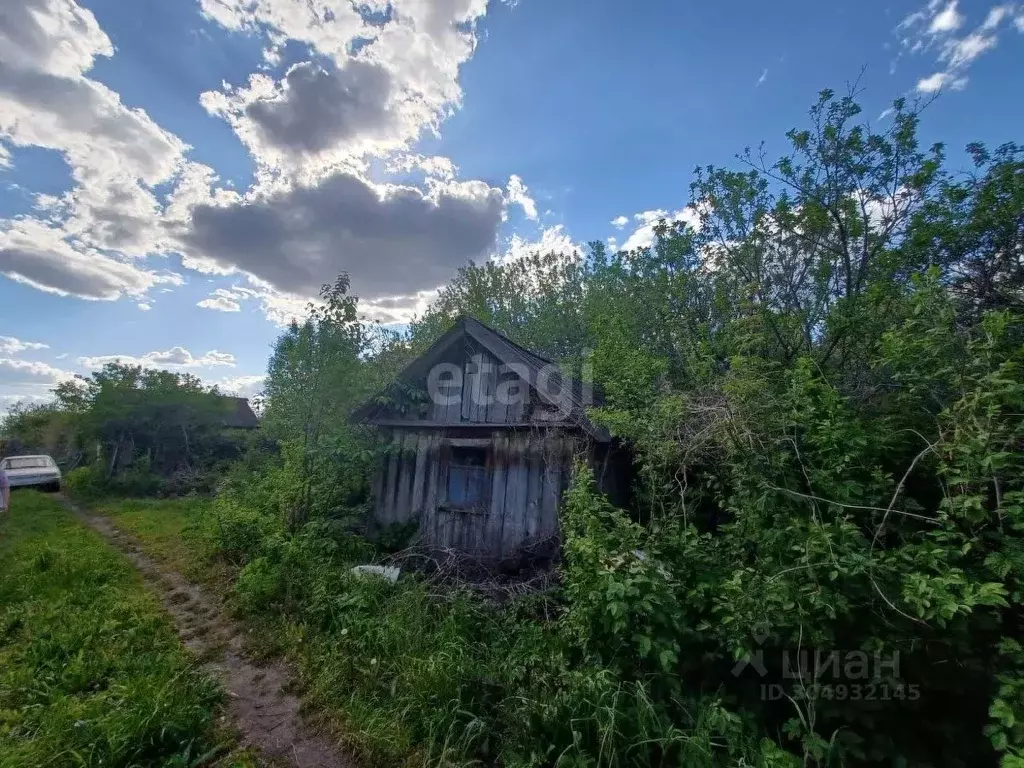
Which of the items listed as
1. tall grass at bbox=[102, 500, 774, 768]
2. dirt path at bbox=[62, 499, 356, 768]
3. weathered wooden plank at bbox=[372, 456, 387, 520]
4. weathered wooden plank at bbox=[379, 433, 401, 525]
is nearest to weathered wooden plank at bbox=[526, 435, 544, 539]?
tall grass at bbox=[102, 500, 774, 768]

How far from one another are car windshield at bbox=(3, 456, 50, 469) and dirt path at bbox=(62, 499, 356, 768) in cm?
1601

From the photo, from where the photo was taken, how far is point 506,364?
23.9ft

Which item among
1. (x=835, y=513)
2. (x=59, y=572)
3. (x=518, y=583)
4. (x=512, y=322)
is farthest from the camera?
(x=512, y=322)

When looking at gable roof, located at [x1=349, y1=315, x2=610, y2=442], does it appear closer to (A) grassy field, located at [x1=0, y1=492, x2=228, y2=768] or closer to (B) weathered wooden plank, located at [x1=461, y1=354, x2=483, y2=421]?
(B) weathered wooden plank, located at [x1=461, y1=354, x2=483, y2=421]

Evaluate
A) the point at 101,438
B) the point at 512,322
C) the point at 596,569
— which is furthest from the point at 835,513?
the point at 101,438

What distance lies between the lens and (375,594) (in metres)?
5.50

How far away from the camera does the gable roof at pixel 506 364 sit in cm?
629

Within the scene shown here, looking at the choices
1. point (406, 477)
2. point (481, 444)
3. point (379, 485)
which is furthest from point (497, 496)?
point (379, 485)

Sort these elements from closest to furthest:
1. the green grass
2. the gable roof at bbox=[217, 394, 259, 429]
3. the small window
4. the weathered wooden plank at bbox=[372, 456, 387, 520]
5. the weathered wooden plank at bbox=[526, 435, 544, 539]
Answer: the weathered wooden plank at bbox=[526, 435, 544, 539] < the green grass < the small window < the weathered wooden plank at bbox=[372, 456, 387, 520] < the gable roof at bbox=[217, 394, 259, 429]

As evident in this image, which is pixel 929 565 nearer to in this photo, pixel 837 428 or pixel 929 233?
pixel 837 428

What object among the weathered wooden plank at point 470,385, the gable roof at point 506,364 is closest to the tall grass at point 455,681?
the gable roof at point 506,364

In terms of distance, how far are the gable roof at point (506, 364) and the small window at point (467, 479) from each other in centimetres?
168

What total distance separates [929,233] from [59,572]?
13.1 meters

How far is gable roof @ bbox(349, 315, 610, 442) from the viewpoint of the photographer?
Answer: 629 centimetres
